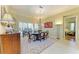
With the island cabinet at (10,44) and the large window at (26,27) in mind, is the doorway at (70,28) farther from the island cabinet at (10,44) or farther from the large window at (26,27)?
the island cabinet at (10,44)

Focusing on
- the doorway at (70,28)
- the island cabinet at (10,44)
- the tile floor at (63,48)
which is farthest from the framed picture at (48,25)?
the island cabinet at (10,44)

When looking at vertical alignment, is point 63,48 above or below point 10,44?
below

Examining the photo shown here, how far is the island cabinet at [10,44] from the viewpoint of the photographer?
9.90ft

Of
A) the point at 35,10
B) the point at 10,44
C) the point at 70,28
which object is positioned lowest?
the point at 10,44

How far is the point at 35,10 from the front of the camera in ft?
10.1

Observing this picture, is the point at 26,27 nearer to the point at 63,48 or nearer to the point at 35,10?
the point at 35,10

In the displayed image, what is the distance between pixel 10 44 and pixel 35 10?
3.63 ft

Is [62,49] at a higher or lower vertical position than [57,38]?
lower

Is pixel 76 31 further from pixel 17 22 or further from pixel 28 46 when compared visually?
pixel 17 22

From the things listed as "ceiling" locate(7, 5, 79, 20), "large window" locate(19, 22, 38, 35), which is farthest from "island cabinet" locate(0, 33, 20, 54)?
"ceiling" locate(7, 5, 79, 20)

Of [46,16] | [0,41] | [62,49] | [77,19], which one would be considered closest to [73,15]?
[77,19]

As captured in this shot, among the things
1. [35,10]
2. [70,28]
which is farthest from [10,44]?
[70,28]

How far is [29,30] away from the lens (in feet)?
10.2

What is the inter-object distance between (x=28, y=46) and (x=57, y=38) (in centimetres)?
80
